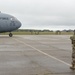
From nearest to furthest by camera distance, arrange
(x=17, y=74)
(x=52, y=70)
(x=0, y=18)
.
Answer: (x=17, y=74)
(x=52, y=70)
(x=0, y=18)

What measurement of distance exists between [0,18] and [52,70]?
106 feet

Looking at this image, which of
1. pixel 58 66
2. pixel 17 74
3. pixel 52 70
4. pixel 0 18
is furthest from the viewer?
pixel 0 18

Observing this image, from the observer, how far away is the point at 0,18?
4256 cm

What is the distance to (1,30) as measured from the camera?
1713 inches

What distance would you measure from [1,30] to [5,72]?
33.5 meters

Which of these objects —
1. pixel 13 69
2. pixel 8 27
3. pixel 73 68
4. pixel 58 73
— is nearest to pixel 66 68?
pixel 73 68

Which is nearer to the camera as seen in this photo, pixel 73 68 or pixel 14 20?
pixel 73 68

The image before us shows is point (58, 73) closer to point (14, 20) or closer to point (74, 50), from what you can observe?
point (74, 50)

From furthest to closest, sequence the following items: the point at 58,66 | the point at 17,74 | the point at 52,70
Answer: the point at 58,66 → the point at 52,70 → the point at 17,74

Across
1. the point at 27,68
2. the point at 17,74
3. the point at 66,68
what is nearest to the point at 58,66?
the point at 66,68

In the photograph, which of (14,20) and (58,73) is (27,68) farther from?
(14,20)

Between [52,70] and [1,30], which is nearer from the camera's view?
[52,70]

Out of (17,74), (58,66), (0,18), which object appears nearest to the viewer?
(17,74)

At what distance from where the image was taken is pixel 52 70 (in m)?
10.9
